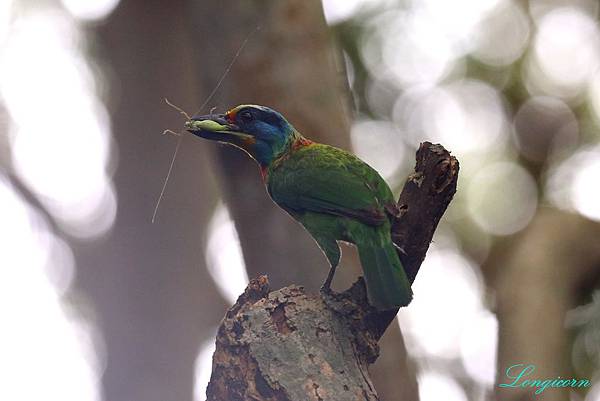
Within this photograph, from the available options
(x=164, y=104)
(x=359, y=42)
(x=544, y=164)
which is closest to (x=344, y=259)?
(x=164, y=104)

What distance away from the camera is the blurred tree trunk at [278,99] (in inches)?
57.9

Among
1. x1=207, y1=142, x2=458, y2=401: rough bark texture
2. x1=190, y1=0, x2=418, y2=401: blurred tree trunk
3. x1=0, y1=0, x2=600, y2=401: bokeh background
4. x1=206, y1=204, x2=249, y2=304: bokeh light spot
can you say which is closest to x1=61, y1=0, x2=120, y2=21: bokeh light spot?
x1=0, y1=0, x2=600, y2=401: bokeh background

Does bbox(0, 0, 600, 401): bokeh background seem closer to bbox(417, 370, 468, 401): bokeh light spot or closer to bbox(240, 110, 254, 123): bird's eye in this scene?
Answer: bbox(417, 370, 468, 401): bokeh light spot

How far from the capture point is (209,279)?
1.42m

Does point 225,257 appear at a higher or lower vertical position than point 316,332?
higher

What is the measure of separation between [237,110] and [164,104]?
0.27 metres

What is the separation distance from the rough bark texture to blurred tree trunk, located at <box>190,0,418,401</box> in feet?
0.41

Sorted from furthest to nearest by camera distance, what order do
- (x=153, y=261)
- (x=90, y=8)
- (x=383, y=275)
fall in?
Result: (x=90, y=8), (x=153, y=261), (x=383, y=275)

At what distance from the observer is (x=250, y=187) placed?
1.46 meters

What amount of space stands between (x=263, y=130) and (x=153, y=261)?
0.35 metres

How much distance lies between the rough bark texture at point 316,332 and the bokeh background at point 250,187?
0.12m

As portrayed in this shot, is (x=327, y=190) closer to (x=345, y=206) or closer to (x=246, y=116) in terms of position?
(x=345, y=206)

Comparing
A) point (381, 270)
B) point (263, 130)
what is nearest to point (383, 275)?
point (381, 270)

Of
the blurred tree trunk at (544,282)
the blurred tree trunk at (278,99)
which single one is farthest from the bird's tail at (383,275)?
the blurred tree trunk at (544,282)
